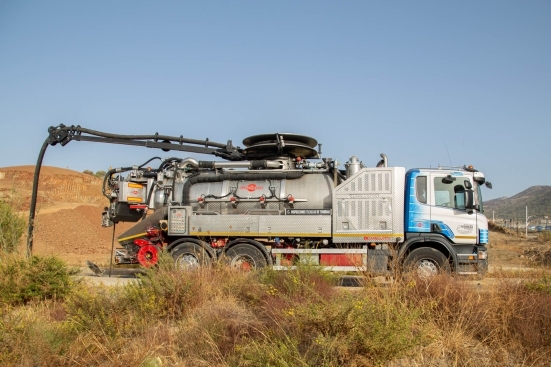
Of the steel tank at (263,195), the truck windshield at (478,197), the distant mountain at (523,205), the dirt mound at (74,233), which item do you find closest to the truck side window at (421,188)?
the truck windshield at (478,197)

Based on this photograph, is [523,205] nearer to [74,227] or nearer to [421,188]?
[74,227]

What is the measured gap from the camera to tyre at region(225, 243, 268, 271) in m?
13.5

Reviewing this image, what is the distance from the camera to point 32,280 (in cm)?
985

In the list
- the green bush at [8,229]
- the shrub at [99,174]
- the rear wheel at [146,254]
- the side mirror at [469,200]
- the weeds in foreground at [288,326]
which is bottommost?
the weeds in foreground at [288,326]

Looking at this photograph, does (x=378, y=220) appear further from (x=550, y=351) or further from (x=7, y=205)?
(x=7, y=205)

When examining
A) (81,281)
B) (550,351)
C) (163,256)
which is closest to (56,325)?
(163,256)

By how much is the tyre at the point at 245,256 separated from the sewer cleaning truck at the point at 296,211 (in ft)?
0.09

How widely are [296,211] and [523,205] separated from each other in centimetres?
13100

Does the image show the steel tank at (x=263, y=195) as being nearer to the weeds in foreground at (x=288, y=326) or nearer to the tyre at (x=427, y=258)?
the tyre at (x=427, y=258)

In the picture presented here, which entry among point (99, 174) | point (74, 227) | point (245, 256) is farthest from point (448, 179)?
point (99, 174)

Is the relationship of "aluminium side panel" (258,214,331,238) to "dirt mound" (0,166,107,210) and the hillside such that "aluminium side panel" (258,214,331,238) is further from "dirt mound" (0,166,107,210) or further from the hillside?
"dirt mound" (0,166,107,210)

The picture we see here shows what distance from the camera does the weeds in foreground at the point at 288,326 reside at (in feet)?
17.6

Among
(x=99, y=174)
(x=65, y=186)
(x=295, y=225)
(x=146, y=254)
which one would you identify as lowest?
(x=146, y=254)

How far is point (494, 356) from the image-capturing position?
5.89m
